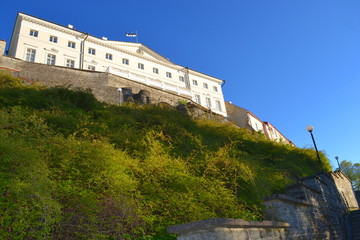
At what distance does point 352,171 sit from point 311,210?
48001 millimetres

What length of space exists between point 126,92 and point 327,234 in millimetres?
16954

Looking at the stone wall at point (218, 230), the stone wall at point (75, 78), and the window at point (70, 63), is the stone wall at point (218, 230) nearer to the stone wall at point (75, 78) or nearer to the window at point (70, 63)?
the stone wall at point (75, 78)

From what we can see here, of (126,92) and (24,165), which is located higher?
(126,92)

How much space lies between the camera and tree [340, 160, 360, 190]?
1718 inches

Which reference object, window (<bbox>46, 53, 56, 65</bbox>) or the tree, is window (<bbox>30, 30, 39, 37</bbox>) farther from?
the tree

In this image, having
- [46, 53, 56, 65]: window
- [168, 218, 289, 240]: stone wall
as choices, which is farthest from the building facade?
[168, 218, 289, 240]: stone wall

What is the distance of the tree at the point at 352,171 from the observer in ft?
143

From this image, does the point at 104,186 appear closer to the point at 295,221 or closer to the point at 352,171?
the point at 295,221

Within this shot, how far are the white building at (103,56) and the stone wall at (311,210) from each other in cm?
1954

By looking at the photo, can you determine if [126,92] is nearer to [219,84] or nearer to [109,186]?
[109,186]

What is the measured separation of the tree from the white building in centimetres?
2850

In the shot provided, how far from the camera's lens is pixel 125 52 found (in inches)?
1169

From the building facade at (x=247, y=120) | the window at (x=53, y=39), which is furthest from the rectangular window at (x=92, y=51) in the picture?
the building facade at (x=247, y=120)

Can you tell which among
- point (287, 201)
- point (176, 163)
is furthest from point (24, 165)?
point (287, 201)
